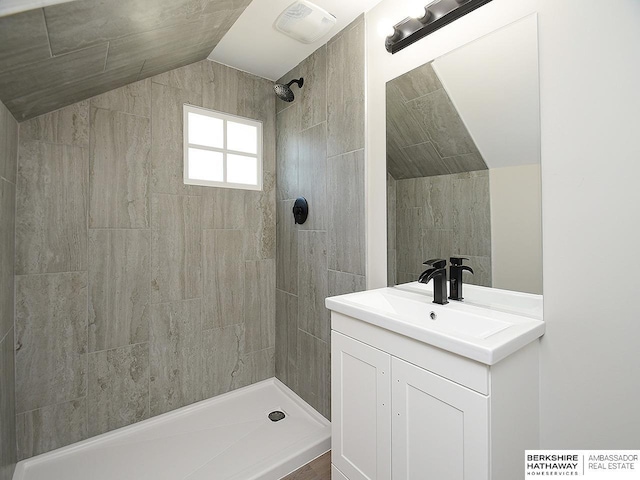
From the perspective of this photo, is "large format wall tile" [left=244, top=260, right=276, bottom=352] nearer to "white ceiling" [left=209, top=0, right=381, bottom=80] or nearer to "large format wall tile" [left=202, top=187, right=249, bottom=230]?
"large format wall tile" [left=202, top=187, right=249, bottom=230]

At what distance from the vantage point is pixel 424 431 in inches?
41.1

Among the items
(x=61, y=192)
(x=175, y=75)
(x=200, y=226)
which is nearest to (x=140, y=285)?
(x=200, y=226)

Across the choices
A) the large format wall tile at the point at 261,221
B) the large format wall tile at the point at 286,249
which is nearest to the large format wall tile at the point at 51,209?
the large format wall tile at the point at 261,221

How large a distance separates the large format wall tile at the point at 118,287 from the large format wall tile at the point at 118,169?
0.11m

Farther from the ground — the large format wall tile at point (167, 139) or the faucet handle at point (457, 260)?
the large format wall tile at point (167, 139)

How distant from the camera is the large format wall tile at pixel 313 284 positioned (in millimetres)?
2167

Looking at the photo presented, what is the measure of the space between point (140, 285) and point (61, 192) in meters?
0.74

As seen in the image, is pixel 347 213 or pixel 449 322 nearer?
pixel 449 322

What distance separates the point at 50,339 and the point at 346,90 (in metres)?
2.40

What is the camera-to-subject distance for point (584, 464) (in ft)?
3.28

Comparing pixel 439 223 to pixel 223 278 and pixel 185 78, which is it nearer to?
pixel 223 278

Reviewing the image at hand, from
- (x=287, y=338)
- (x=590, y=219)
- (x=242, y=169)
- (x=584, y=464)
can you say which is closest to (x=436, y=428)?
(x=584, y=464)

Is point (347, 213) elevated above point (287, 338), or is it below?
above

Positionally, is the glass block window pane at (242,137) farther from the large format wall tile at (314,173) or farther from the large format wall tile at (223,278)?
the large format wall tile at (223,278)
